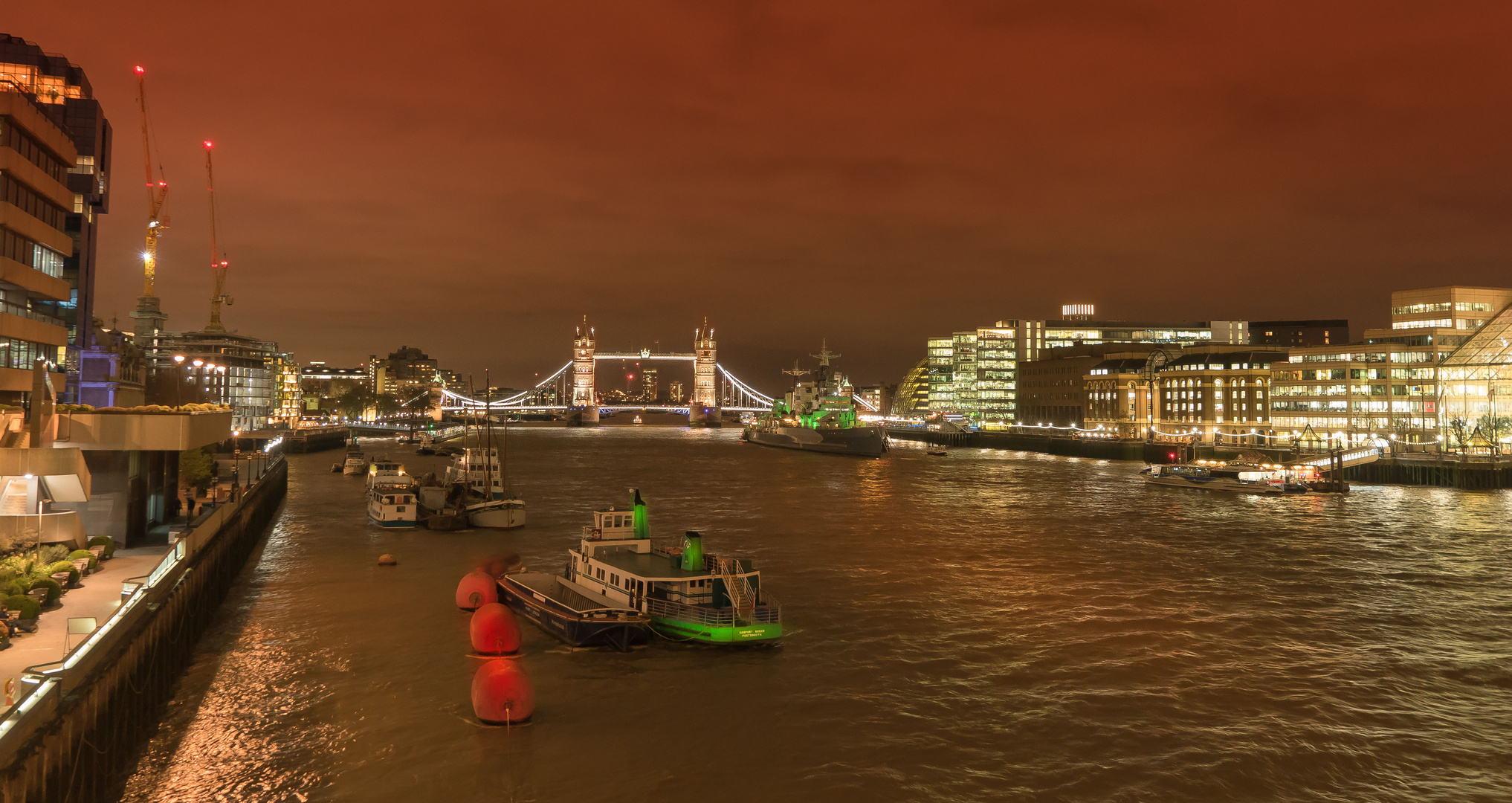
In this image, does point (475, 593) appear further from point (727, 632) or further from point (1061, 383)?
point (1061, 383)

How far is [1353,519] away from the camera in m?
48.1

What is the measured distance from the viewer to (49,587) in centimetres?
1697

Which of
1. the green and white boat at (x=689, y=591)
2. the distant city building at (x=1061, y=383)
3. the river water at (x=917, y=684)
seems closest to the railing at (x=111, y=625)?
the river water at (x=917, y=684)

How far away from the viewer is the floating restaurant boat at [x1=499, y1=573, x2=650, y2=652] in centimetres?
2177

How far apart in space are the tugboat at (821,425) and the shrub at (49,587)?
3637 inches

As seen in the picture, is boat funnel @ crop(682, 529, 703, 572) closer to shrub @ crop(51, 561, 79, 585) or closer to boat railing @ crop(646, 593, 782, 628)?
boat railing @ crop(646, 593, 782, 628)

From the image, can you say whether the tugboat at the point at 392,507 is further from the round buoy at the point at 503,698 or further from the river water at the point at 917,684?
the round buoy at the point at 503,698

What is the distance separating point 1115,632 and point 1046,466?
67689 millimetres

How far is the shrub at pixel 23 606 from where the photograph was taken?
49.9 feet

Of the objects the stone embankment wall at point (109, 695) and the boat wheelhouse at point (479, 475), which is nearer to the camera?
the stone embankment wall at point (109, 695)

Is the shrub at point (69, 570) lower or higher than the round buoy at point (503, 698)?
higher

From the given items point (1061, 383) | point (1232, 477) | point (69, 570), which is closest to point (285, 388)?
point (1061, 383)

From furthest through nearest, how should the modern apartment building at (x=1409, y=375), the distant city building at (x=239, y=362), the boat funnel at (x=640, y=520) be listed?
the distant city building at (x=239, y=362), the modern apartment building at (x=1409, y=375), the boat funnel at (x=640, y=520)

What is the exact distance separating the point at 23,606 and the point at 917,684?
54.0 feet
